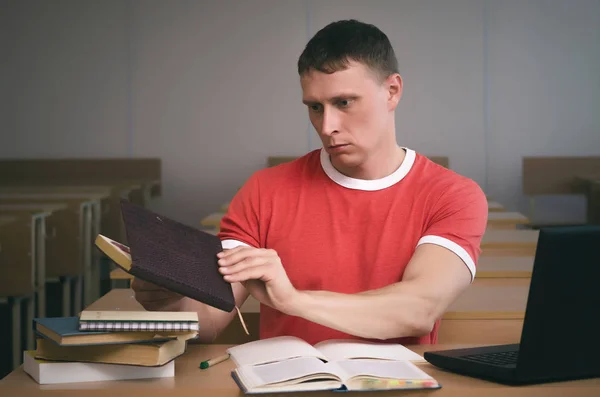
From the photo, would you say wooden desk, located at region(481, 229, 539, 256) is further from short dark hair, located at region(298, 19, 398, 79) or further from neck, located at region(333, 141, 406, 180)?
short dark hair, located at region(298, 19, 398, 79)

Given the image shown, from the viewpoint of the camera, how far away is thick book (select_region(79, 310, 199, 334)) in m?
1.23

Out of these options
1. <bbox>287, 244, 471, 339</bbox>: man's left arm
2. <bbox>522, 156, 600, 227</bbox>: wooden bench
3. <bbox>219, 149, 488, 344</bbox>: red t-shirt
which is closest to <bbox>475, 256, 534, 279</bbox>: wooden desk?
<bbox>219, 149, 488, 344</bbox>: red t-shirt

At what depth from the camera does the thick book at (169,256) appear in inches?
46.4

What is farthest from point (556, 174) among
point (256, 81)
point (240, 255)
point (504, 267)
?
point (240, 255)

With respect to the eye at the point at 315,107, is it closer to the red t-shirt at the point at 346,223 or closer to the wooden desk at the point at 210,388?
the red t-shirt at the point at 346,223

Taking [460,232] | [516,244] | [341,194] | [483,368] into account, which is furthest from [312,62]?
[516,244]

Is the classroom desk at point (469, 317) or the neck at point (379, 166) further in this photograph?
the classroom desk at point (469, 317)

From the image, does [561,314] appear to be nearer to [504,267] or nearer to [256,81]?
[504,267]

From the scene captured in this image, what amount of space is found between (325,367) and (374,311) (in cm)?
30

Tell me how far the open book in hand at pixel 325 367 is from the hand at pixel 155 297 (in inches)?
7.0

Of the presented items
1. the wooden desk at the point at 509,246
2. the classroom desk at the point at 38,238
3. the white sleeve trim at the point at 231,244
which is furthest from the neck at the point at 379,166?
the classroom desk at the point at 38,238

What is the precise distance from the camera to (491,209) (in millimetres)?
4684

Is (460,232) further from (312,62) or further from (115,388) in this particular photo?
(115,388)

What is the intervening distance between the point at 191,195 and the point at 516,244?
15.5 ft
